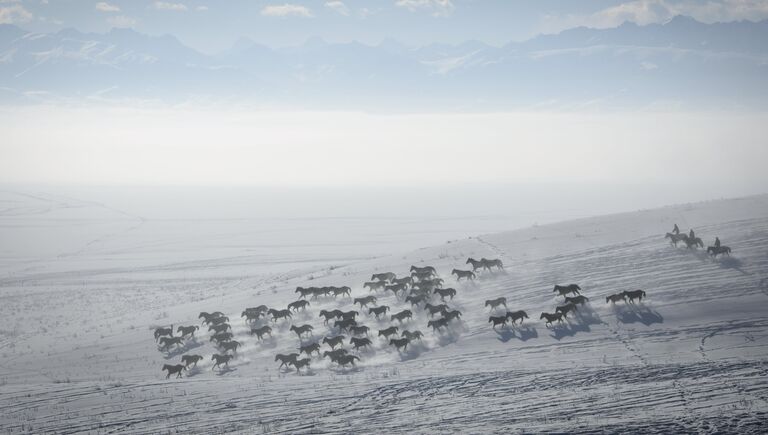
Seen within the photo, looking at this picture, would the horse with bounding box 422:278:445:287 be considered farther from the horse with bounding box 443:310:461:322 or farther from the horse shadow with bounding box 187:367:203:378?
the horse shadow with bounding box 187:367:203:378

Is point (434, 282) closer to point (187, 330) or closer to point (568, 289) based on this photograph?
point (568, 289)

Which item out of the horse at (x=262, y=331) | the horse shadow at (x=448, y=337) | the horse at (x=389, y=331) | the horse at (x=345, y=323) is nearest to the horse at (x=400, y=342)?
the horse at (x=389, y=331)

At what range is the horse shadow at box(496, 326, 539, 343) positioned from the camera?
77.8 feet

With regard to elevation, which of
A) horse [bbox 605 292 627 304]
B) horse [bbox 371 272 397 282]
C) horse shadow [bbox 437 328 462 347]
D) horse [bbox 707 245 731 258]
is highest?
horse [bbox 371 272 397 282]

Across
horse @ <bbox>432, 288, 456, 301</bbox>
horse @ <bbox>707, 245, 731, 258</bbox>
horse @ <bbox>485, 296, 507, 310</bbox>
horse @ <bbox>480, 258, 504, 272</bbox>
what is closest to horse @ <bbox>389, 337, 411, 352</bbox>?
horse @ <bbox>485, 296, 507, 310</bbox>

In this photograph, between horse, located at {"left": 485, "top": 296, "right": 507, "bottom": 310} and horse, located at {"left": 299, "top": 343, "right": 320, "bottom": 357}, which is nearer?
horse, located at {"left": 299, "top": 343, "right": 320, "bottom": 357}

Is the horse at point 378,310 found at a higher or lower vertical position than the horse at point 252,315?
lower

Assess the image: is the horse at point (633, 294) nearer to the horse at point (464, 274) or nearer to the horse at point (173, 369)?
the horse at point (464, 274)

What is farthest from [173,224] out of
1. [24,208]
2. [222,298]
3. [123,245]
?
[222,298]

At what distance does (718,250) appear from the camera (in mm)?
28641

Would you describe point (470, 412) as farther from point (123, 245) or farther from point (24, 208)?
point (24, 208)

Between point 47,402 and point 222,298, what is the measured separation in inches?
836

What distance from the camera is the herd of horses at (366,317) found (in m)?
24.6

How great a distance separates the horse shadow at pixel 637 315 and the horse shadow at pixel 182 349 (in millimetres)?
20022
